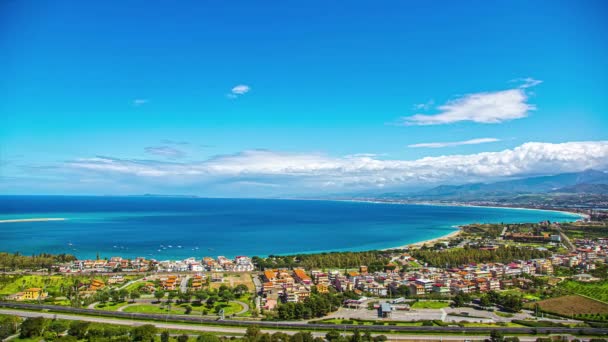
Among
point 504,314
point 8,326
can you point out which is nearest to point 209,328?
point 8,326

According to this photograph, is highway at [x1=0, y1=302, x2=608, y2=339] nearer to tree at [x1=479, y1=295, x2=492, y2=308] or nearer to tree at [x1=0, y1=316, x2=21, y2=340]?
tree at [x1=0, y1=316, x2=21, y2=340]

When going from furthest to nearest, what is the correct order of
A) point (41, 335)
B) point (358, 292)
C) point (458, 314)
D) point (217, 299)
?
point (358, 292)
point (217, 299)
point (458, 314)
point (41, 335)

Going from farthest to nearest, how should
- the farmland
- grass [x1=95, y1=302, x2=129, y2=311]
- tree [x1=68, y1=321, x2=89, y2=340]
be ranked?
grass [x1=95, y1=302, x2=129, y2=311]
the farmland
tree [x1=68, y1=321, x2=89, y2=340]

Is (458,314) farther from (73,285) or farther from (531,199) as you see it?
(531,199)

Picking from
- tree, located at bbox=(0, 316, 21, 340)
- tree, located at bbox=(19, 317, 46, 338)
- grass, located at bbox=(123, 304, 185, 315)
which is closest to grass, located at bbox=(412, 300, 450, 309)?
grass, located at bbox=(123, 304, 185, 315)

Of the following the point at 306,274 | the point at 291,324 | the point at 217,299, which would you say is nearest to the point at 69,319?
the point at 217,299

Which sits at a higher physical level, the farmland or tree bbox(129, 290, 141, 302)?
tree bbox(129, 290, 141, 302)

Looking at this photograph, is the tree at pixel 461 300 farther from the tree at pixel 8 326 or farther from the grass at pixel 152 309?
the tree at pixel 8 326
